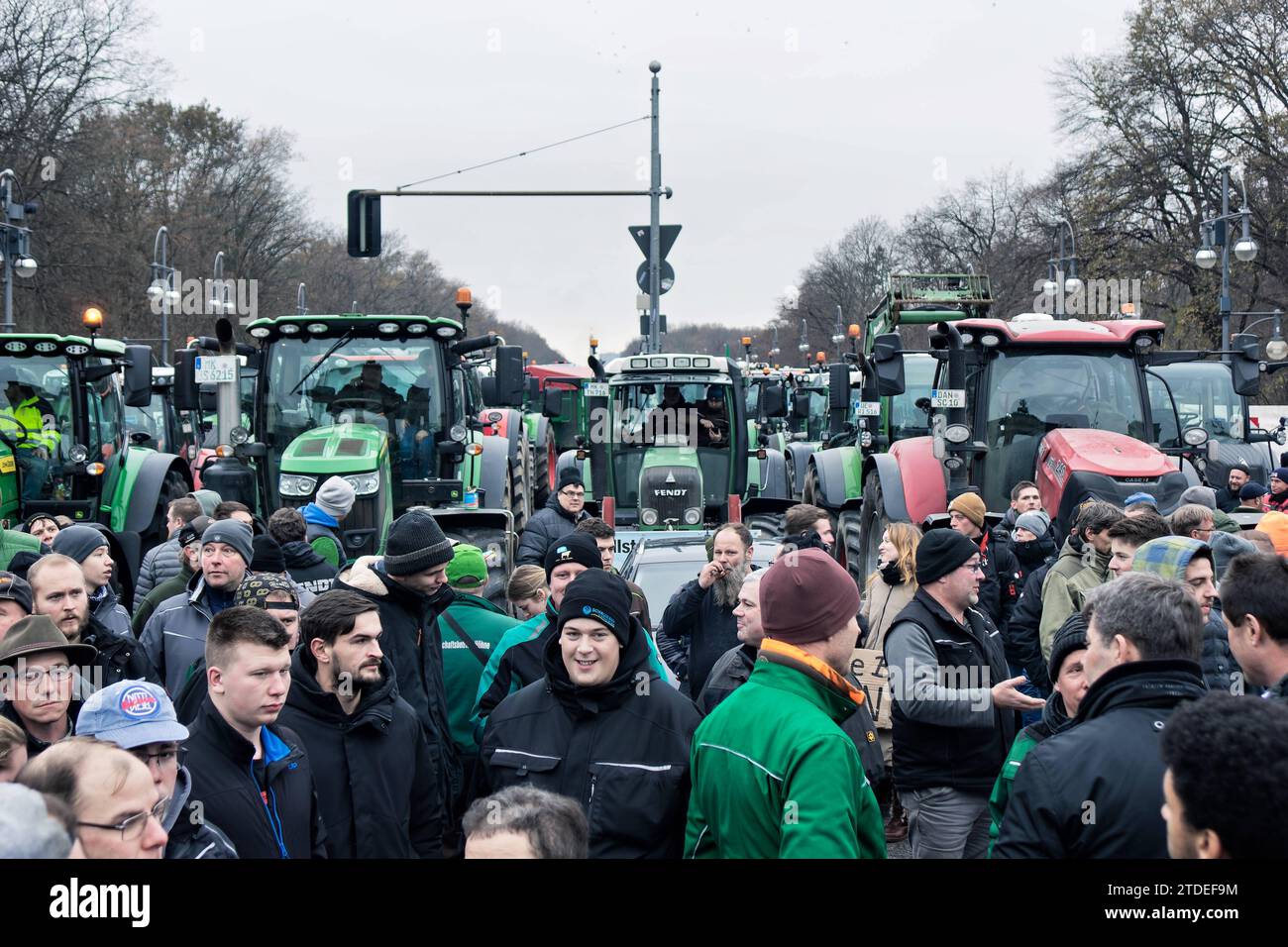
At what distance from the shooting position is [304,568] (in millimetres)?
7449

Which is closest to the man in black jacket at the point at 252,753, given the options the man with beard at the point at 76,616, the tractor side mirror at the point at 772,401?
the man with beard at the point at 76,616

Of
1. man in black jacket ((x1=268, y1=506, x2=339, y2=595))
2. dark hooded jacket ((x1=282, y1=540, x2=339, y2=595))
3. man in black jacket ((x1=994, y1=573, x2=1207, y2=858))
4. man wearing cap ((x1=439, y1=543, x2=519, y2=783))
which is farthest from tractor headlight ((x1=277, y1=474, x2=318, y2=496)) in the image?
man in black jacket ((x1=994, y1=573, x2=1207, y2=858))

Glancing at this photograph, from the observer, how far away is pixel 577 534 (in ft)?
21.3

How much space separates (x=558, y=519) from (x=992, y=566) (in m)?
3.84

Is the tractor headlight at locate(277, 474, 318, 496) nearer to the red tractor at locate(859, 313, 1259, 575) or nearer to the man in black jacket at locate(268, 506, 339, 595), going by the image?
the man in black jacket at locate(268, 506, 339, 595)

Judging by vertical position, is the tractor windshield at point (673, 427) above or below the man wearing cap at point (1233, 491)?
above

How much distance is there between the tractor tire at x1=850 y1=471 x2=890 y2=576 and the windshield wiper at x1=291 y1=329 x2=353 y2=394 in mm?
5081

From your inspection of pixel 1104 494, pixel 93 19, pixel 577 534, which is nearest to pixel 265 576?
pixel 577 534

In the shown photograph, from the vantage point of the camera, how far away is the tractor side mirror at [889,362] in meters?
11.8

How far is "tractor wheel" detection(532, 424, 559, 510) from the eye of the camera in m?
25.9

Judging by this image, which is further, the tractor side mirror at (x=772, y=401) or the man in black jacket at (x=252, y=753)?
the tractor side mirror at (x=772, y=401)

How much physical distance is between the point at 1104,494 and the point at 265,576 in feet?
21.7

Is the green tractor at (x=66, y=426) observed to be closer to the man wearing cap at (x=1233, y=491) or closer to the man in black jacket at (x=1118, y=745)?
the man wearing cap at (x=1233, y=491)
